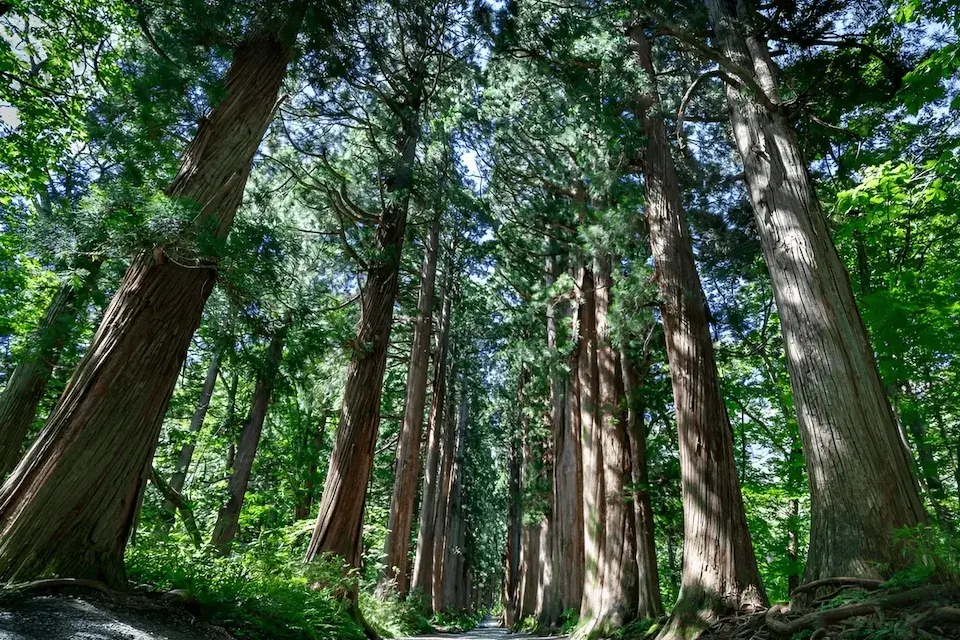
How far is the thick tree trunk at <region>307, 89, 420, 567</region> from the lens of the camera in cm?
665

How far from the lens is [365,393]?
715 cm

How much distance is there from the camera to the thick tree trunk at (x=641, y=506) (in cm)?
738

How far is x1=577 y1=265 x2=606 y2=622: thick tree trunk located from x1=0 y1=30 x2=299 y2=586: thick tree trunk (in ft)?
22.5

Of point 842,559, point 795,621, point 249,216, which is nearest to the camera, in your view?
point 795,621

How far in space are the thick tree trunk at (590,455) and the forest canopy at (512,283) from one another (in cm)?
7

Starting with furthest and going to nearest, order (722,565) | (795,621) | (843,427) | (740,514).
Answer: (740,514) < (722,565) < (843,427) < (795,621)

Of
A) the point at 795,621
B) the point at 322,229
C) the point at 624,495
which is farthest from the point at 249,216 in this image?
the point at 795,621

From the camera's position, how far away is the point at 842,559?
3906 mm

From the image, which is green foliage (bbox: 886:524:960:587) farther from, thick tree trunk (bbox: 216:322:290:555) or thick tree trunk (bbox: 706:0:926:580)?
thick tree trunk (bbox: 216:322:290:555)

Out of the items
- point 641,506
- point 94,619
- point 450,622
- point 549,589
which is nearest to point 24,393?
point 94,619

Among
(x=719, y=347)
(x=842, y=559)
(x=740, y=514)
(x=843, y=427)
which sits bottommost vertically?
(x=842, y=559)

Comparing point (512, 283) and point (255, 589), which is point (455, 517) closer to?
point (512, 283)

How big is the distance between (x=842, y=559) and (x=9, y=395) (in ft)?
31.6

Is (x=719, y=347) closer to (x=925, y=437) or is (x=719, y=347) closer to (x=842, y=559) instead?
(x=925, y=437)
